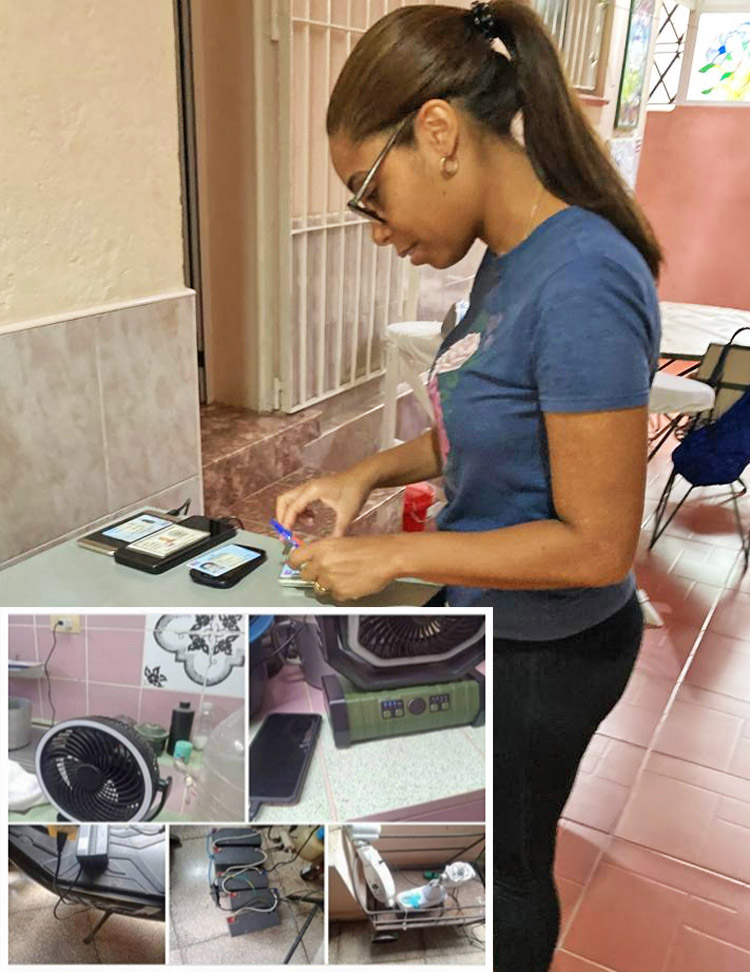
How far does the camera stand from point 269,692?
599 millimetres

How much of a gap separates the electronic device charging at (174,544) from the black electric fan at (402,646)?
39 cm

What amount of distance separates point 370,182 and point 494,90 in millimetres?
136

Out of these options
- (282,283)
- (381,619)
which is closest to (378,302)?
(282,283)

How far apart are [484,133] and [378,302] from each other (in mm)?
2705

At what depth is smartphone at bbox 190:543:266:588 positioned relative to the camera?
0.92 meters

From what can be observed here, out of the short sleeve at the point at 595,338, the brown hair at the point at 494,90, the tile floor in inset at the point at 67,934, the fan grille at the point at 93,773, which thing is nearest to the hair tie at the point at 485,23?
the brown hair at the point at 494,90

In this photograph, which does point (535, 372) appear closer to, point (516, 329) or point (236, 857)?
point (516, 329)

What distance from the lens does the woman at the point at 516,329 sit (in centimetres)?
69

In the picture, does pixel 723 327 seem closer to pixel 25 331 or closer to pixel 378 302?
pixel 378 302

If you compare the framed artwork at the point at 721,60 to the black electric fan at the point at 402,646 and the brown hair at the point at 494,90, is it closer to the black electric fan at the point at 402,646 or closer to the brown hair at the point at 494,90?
the brown hair at the point at 494,90

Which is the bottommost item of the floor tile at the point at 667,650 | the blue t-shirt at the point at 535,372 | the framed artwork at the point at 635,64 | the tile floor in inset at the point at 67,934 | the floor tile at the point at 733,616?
the floor tile at the point at 733,616

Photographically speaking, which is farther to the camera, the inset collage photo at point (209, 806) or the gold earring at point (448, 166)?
the gold earring at point (448, 166)

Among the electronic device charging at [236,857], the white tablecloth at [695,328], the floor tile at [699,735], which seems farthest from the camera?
the white tablecloth at [695,328]

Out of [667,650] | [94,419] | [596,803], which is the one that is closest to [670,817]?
[596,803]
